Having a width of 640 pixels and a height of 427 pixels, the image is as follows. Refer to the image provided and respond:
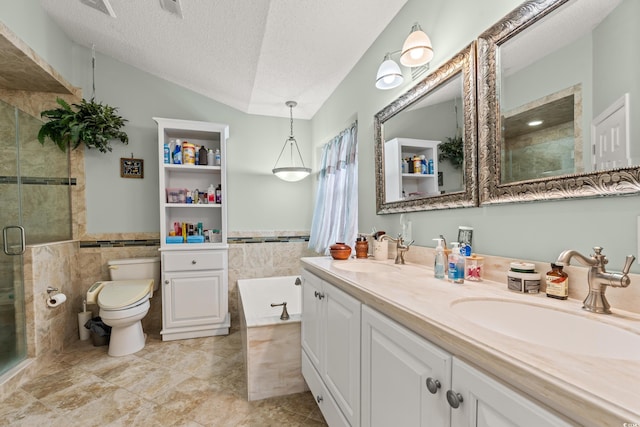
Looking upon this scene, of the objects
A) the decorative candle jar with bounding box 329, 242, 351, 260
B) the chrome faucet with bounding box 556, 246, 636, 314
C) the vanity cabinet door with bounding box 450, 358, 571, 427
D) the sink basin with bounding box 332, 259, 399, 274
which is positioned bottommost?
the vanity cabinet door with bounding box 450, 358, 571, 427

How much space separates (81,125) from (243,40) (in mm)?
1730

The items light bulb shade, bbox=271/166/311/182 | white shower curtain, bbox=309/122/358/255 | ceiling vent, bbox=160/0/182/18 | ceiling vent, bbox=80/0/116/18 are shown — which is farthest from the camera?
light bulb shade, bbox=271/166/311/182

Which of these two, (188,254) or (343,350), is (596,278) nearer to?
(343,350)

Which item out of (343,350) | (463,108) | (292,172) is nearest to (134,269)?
(292,172)

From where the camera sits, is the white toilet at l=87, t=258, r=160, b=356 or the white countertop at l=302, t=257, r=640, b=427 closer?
the white countertop at l=302, t=257, r=640, b=427

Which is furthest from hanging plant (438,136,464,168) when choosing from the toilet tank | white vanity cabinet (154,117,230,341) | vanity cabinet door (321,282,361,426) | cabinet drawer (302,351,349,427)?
the toilet tank

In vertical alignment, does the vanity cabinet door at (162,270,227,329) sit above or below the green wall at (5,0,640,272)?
below

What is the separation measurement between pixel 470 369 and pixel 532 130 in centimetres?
88

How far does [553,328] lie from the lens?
0.84 meters

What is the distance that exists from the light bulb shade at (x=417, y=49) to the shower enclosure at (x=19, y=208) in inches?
112

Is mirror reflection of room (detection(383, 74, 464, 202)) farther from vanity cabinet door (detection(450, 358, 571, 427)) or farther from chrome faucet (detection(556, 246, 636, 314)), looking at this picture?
vanity cabinet door (detection(450, 358, 571, 427))

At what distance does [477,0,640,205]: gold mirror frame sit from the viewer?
83cm

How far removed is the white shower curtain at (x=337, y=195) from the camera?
256 centimetres

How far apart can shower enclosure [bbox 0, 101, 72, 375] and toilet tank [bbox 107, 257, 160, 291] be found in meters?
0.56
